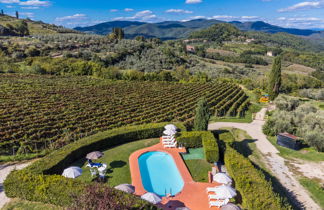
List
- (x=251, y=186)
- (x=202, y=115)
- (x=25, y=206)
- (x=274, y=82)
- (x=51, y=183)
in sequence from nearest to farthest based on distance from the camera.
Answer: (x=51, y=183) → (x=25, y=206) → (x=251, y=186) → (x=202, y=115) → (x=274, y=82)

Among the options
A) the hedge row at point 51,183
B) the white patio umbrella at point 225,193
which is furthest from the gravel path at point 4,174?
the white patio umbrella at point 225,193

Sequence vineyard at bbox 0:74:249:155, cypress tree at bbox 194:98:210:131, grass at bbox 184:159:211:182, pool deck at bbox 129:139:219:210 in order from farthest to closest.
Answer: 1. cypress tree at bbox 194:98:210:131
2. vineyard at bbox 0:74:249:155
3. grass at bbox 184:159:211:182
4. pool deck at bbox 129:139:219:210

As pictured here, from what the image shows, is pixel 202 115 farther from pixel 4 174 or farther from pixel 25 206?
pixel 4 174

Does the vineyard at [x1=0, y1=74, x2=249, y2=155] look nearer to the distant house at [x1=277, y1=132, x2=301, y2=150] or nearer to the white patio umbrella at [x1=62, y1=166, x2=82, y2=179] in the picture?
the white patio umbrella at [x1=62, y1=166, x2=82, y2=179]

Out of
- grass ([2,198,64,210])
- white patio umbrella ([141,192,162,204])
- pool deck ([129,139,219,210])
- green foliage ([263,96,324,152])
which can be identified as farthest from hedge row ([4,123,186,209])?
green foliage ([263,96,324,152])

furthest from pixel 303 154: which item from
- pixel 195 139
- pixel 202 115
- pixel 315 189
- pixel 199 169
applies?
pixel 199 169

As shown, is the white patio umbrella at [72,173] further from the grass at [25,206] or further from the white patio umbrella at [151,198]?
the white patio umbrella at [151,198]
